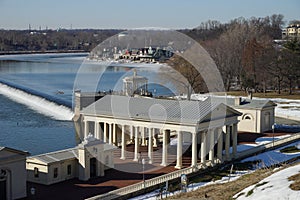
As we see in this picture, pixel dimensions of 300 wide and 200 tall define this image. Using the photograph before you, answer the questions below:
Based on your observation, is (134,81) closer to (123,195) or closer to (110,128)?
(110,128)

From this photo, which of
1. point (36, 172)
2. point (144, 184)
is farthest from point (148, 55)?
point (144, 184)

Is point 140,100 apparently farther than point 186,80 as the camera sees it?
No

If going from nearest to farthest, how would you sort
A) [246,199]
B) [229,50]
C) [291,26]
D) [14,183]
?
1. [246,199]
2. [14,183]
3. [229,50]
4. [291,26]

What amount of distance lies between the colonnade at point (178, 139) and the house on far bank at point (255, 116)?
7586 millimetres

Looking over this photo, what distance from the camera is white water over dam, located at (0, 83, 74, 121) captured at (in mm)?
55006

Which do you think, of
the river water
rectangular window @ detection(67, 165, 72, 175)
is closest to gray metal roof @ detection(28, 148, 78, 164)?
rectangular window @ detection(67, 165, 72, 175)

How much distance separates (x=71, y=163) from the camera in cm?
2672

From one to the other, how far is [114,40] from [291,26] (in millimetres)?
63859

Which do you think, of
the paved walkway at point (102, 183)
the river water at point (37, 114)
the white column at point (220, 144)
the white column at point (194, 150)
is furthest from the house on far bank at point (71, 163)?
the river water at point (37, 114)

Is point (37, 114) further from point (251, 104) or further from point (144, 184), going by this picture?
point (144, 184)

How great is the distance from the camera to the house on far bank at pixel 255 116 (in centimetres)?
4219

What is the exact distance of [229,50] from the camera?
7969 centimetres

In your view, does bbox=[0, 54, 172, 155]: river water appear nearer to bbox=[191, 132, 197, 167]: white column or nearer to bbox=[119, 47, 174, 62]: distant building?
bbox=[191, 132, 197, 167]: white column

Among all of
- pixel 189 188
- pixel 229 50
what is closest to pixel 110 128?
pixel 189 188
